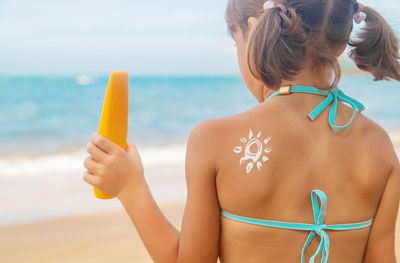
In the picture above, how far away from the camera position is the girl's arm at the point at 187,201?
0.97m

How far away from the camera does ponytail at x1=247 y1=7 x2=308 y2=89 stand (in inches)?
37.1

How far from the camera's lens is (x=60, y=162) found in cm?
612

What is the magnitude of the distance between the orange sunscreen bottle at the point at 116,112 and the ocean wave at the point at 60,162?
438cm

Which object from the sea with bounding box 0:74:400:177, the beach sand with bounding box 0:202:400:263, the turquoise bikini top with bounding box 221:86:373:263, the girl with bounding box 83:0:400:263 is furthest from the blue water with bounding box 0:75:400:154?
the turquoise bikini top with bounding box 221:86:373:263

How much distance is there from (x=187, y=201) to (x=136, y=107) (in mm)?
13264

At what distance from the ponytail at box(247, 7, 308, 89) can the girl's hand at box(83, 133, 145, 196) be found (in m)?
0.33

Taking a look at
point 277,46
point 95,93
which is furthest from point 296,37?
point 95,93

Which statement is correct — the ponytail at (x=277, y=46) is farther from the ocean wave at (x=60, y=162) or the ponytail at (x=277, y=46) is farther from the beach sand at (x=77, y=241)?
the ocean wave at (x=60, y=162)

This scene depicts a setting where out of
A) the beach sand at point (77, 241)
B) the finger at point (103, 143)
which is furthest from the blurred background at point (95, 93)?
the finger at point (103, 143)

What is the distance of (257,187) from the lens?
94 centimetres

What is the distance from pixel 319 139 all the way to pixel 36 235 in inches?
104

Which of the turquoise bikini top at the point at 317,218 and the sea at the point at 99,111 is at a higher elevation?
the turquoise bikini top at the point at 317,218

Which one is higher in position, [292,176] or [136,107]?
[292,176]

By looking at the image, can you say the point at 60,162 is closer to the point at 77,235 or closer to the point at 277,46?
the point at 77,235
